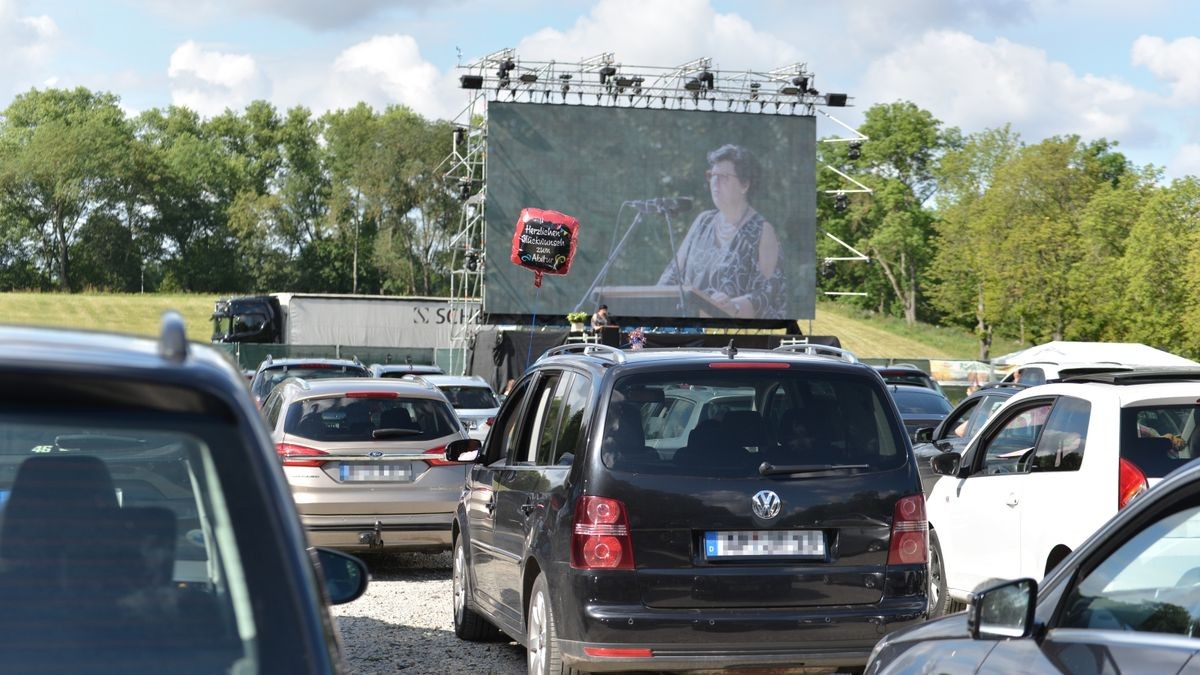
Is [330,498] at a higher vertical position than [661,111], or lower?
lower

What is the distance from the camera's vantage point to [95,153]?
111250mm

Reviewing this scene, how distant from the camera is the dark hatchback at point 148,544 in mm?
2545

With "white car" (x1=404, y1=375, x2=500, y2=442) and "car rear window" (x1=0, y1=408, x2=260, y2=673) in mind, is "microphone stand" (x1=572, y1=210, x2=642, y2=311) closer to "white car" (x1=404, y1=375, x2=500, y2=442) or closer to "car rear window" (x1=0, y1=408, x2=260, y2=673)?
"white car" (x1=404, y1=375, x2=500, y2=442)

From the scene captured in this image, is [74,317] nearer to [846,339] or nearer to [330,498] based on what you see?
[846,339]

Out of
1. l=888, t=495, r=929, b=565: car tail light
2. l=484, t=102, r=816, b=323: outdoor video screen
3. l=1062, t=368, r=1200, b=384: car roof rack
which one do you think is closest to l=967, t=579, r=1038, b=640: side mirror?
l=888, t=495, r=929, b=565: car tail light

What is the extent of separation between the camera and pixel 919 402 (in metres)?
22.6

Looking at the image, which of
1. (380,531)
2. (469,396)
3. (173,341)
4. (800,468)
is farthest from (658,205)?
(173,341)

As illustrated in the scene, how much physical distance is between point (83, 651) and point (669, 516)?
4515 mm

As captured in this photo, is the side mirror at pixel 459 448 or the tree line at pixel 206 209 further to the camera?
the tree line at pixel 206 209

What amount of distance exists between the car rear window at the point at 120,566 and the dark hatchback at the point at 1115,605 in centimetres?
186

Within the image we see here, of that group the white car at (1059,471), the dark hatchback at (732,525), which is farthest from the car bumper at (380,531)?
the dark hatchback at (732,525)

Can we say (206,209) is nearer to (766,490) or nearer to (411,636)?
(411,636)

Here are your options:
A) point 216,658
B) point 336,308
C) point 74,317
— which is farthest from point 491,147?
point 74,317

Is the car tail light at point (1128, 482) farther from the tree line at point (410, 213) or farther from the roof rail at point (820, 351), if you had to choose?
the tree line at point (410, 213)
